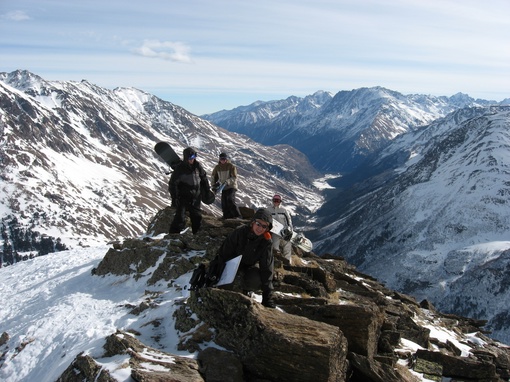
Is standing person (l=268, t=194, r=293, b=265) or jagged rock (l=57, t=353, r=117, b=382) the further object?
standing person (l=268, t=194, r=293, b=265)

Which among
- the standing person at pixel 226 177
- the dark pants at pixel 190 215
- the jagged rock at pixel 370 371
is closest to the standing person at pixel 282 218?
the dark pants at pixel 190 215

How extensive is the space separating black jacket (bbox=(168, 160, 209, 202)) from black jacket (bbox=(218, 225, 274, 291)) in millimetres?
9445

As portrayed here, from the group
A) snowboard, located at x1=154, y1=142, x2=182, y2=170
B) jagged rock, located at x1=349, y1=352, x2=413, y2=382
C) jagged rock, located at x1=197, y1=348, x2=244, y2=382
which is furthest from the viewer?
snowboard, located at x1=154, y1=142, x2=182, y2=170

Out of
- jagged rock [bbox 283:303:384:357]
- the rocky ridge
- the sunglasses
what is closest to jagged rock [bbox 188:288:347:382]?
the rocky ridge

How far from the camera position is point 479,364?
16531 mm

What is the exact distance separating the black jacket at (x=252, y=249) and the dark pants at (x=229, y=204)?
41.4ft

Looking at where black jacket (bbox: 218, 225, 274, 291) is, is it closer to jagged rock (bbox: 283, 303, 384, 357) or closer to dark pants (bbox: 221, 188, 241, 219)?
jagged rock (bbox: 283, 303, 384, 357)

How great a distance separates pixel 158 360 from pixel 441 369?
10.9m

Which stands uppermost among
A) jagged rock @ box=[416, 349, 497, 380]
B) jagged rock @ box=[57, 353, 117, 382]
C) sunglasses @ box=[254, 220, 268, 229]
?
sunglasses @ box=[254, 220, 268, 229]

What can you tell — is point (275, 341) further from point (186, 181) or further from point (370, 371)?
point (186, 181)

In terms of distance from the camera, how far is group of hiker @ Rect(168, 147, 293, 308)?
14.3 meters

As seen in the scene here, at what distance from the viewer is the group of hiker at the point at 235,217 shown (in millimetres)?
14305

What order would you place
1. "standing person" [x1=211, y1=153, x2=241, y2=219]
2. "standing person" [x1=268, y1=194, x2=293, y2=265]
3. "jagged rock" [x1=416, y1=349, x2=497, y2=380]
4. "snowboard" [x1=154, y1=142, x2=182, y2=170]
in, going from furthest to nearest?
"standing person" [x1=211, y1=153, x2=241, y2=219], "snowboard" [x1=154, y1=142, x2=182, y2=170], "standing person" [x1=268, y1=194, x2=293, y2=265], "jagged rock" [x1=416, y1=349, x2=497, y2=380]

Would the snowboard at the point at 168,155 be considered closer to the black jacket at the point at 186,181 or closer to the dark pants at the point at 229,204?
the black jacket at the point at 186,181
